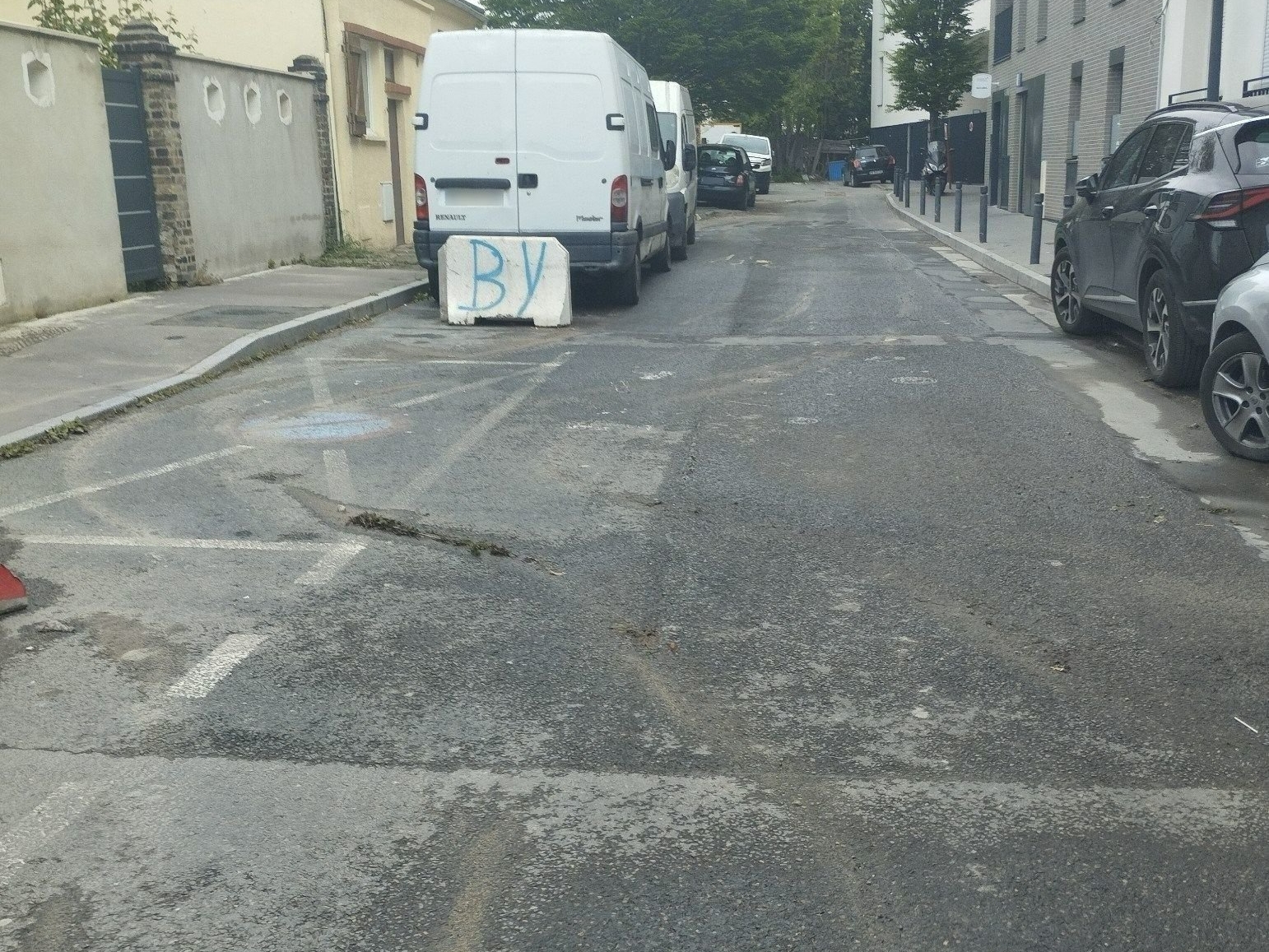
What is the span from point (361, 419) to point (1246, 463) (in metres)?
5.05

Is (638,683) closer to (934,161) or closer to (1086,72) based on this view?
(1086,72)

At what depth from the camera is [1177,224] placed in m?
8.74

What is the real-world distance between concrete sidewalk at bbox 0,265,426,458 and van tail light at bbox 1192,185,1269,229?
689 centimetres

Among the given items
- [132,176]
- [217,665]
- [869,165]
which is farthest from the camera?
[869,165]

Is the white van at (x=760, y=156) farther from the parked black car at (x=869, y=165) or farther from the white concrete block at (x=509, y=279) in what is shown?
the white concrete block at (x=509, y=279)

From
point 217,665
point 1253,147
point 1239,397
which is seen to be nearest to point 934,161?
point 1253,147

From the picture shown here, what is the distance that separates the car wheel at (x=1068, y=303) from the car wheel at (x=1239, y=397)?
13.0 ft

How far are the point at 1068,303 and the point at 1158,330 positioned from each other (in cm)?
252

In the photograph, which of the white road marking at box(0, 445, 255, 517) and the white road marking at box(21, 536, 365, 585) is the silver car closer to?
the white road marking at box(21, 536, 365, 585)

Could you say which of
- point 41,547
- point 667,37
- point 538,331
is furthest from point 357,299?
point 667,37

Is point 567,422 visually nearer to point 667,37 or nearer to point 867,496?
point 867,496

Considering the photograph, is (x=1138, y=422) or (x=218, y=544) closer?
(x=218, y=544)

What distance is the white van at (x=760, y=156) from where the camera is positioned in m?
44.9

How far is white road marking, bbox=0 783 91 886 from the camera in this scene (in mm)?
3266
